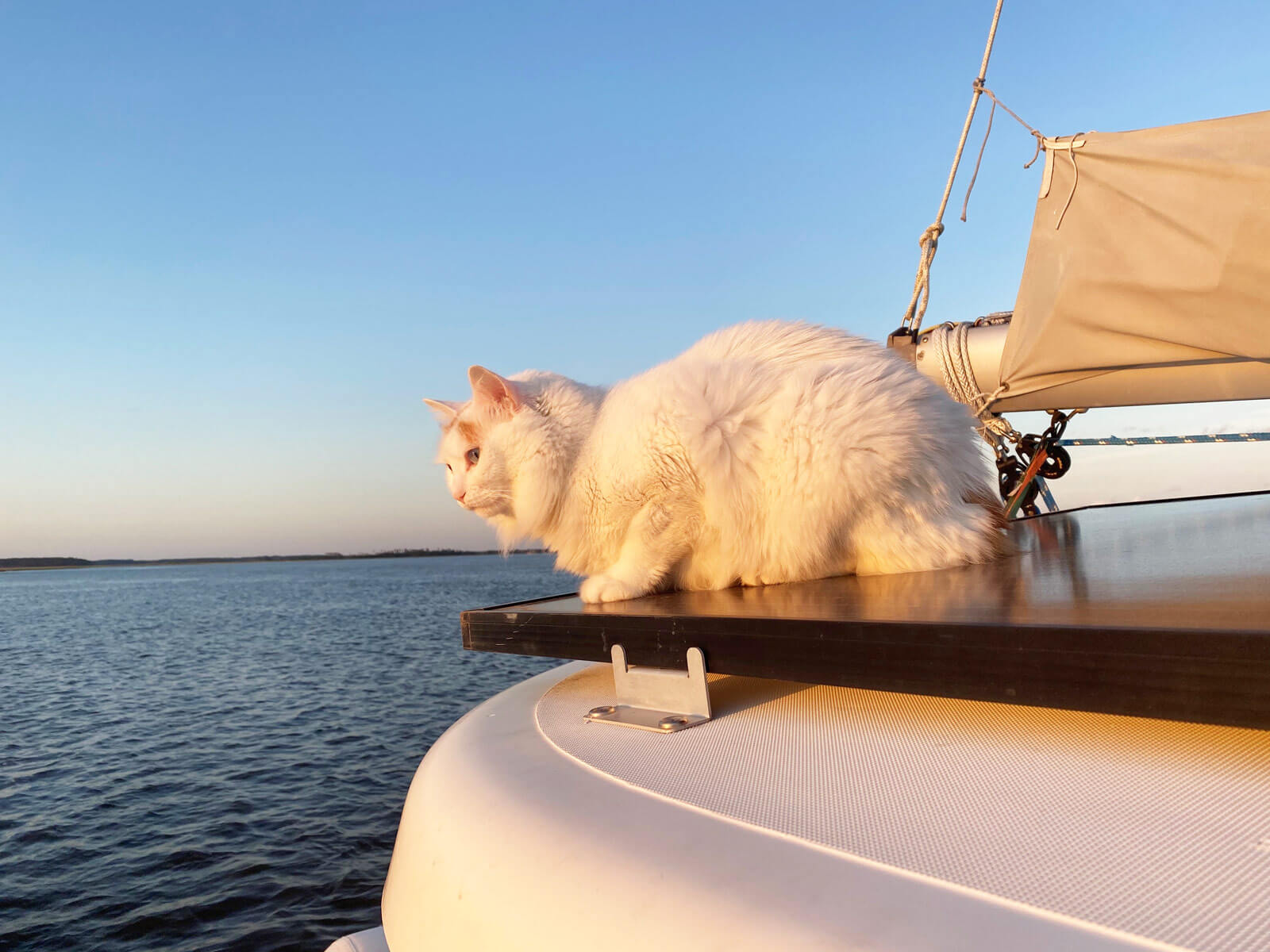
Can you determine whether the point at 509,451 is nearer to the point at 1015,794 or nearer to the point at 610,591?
the point at 610,591

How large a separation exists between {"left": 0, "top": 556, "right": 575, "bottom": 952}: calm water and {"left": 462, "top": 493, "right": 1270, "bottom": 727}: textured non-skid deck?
4.45m

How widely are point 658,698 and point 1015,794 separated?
822 millimetres

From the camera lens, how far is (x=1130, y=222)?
104 inches

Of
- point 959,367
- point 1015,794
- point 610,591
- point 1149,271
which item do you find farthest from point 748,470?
point 959,367

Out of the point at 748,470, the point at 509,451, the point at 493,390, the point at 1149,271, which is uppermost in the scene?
the point at 1149,271

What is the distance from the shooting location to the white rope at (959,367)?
4.48 meters

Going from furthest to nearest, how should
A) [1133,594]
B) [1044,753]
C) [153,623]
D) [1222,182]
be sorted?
[153,623] < [1222,182] < [1133,594] < [1044,753]

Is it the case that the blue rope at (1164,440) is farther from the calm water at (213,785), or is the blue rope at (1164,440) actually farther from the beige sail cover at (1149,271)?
the calm water at (213,785)

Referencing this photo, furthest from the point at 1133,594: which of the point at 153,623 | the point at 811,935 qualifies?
the point at 153,623

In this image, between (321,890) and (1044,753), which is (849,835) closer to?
(1044,753)

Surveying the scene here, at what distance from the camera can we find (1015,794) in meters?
0.96

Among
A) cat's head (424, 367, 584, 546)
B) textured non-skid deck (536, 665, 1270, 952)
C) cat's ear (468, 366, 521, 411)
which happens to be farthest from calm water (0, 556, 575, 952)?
textured non-skid deck (536, 665, 1270, 952)

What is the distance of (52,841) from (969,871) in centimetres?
826

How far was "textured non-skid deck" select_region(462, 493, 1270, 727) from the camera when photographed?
3.07 ft
